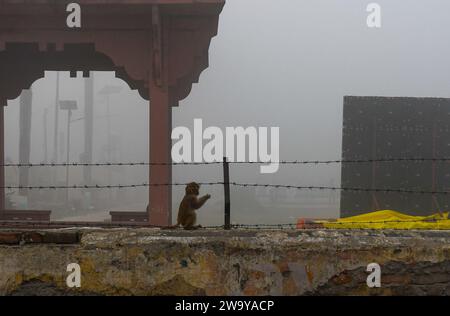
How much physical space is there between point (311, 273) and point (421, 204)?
7445mm

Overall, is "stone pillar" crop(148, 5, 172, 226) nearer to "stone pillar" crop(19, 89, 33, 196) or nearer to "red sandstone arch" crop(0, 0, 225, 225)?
"red sandstone arch" crop(0, 0, 225, 225)

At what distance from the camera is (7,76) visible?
11.1 m

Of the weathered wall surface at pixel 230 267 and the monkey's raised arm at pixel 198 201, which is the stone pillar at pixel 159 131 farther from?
the weathered wall surface at pixel 230 267

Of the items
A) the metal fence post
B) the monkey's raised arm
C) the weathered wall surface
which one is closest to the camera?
the weathered wall surface

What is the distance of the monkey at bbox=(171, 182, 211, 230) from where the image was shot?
12.0 feet

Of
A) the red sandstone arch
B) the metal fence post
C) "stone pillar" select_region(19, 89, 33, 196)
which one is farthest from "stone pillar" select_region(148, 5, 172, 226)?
"stone pillar" select_region(19, 89, 33, 196)

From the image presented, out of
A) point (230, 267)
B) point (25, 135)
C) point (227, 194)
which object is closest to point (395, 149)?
point (227, 194)

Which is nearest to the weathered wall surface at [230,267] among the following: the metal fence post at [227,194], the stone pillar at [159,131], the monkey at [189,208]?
the metal fence post at [227,194]

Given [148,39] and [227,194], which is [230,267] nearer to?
[227,194]

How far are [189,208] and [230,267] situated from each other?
81 centimetres

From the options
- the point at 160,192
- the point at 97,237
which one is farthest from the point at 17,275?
the point at 160,192

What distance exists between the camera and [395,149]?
31.9ft

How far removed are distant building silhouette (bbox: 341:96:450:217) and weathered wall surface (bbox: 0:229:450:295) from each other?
6518 mm

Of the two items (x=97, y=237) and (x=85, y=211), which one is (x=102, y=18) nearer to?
(x=97, y=237)
